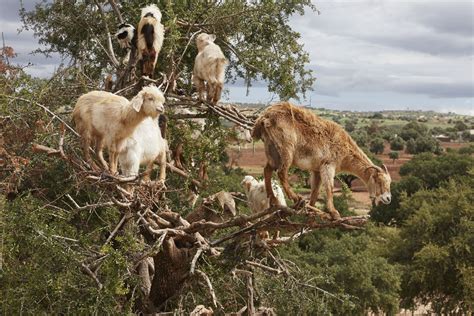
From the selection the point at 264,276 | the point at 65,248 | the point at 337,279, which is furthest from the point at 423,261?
the point at 65,248

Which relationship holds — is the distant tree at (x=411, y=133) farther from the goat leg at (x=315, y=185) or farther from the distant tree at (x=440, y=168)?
the goat leg at (x=315, y=185)

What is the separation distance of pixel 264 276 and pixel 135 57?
3.82 metres

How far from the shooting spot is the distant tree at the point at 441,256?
22.5m

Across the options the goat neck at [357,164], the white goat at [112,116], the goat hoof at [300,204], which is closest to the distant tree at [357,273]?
the goat neck at [357,164]

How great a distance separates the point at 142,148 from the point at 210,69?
2.43 m

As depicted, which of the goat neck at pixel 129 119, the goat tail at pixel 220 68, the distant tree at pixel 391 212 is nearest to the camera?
the goat neck at pixel 129 119

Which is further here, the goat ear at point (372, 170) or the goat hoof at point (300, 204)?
the goat ear at point (372, 170)

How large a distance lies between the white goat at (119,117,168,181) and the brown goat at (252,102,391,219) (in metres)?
1.45

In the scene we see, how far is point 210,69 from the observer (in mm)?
9961

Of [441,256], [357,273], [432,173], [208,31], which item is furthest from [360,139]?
[208,31]

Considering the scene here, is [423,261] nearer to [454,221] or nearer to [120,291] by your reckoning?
[454,221]

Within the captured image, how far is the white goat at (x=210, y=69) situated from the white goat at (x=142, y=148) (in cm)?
189

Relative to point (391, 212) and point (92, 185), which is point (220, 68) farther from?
point (391, 212)

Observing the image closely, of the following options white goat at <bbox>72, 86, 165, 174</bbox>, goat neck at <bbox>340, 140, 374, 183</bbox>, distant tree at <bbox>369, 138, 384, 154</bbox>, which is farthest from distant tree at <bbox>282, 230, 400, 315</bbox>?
distant tree at <bbox>369, 138, 384, 154</bbox>
